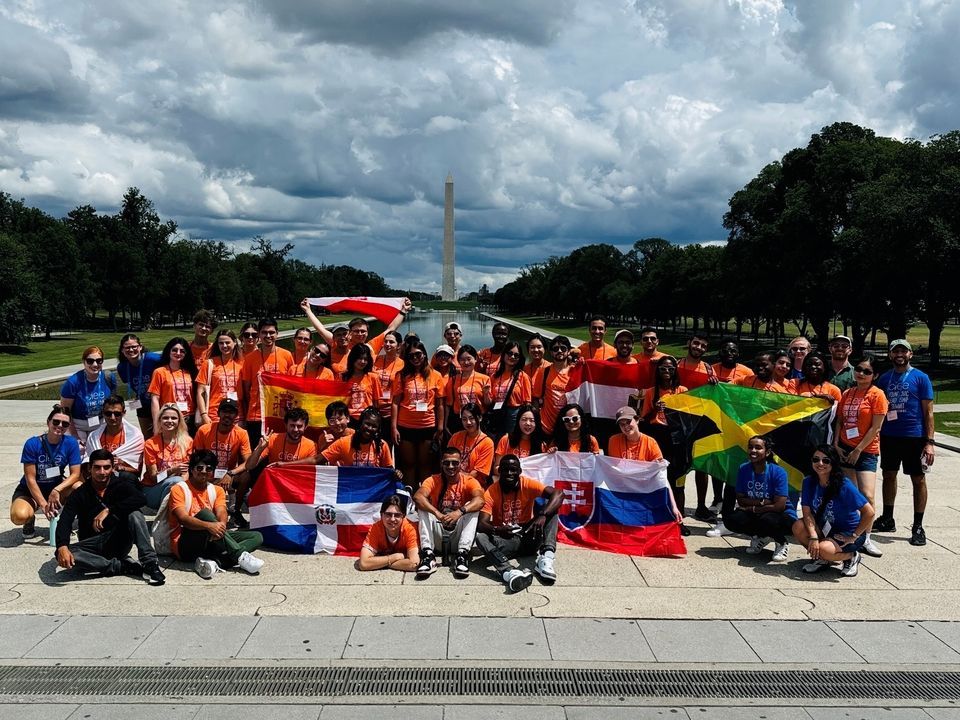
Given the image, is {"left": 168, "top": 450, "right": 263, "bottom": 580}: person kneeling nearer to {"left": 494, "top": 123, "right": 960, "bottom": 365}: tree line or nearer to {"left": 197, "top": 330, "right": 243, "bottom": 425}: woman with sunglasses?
{"left": 197, "top": 330, "right": 243, "bottom": 425}: woman with sunglasses

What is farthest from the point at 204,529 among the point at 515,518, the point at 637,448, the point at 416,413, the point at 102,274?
the point at 102,274

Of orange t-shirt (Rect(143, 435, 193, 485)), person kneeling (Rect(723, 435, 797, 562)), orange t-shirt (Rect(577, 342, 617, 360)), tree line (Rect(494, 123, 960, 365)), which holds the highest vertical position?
tree line (Rect(494, 123, 960, 365))

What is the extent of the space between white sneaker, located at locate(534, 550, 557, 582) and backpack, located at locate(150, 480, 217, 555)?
3427mm

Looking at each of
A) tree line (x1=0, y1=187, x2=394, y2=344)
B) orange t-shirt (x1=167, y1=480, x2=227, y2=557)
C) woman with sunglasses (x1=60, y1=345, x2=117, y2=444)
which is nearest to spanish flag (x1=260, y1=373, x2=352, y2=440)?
woman with sunglasses (x1=60, y1=345, x2=117, y2=444)

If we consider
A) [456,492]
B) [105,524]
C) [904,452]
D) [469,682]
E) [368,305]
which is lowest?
[469,682]

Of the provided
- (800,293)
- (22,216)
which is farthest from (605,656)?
(22,216)

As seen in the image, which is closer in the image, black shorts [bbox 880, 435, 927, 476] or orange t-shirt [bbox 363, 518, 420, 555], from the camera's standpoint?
orange t-shirt [bbox 363, 518, 420, 555]

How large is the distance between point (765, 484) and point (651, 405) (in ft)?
6.11

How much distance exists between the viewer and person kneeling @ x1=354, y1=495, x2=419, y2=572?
844 centimetres

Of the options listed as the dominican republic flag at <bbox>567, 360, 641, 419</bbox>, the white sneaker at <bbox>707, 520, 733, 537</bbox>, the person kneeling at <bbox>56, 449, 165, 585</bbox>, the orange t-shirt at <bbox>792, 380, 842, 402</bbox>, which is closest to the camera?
the person kneeling at <bbox>56, 449, 165, 585</bbox>

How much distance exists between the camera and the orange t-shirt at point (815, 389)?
10.0 metres

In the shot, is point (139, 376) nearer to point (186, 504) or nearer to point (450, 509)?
point (186, 504)

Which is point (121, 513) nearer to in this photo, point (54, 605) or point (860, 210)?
point (54, 605)

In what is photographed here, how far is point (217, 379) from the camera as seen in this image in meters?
10.5
